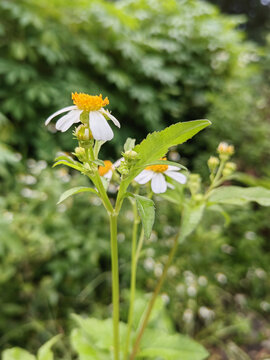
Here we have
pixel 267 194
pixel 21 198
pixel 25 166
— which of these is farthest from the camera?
pixel 25 166

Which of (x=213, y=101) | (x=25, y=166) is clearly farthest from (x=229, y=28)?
(x=25, y=166)

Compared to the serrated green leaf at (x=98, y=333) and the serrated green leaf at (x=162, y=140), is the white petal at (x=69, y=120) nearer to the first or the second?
the serrated green leaf at (x=162, y=140)

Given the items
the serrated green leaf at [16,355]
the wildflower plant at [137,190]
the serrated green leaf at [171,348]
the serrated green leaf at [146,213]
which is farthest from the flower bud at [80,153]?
the serrated green leaf at [16,355]

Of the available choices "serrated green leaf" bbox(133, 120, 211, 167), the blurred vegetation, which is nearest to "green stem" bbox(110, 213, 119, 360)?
"serrated green leaf" bbox(133, 120, 211, 167)

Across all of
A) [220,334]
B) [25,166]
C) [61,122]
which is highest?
[61,122]

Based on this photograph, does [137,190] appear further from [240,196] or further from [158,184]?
[240,196]

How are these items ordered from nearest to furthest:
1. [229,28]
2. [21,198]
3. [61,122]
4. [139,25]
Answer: [61,122] → [21,198] → [139,25] → [229,28]

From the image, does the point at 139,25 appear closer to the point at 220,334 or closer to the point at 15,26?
the point at 15,26

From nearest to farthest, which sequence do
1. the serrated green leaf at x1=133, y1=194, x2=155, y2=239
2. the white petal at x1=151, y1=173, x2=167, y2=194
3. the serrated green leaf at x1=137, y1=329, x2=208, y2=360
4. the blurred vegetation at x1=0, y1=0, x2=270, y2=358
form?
the serrated green leaf at x1=133, y1=194, x2=155, y2=239
the white petal at x1=151, y1=173, x2=167, y2=194
the serrated green leaf at x1=137, y1=329, x2=208, y2=360
the blurred vegetation at x1=0, y1=0, x2=270, y2=358

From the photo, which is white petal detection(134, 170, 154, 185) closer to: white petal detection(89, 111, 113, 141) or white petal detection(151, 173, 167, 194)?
white petal detection(151, 173, 167, 194)
